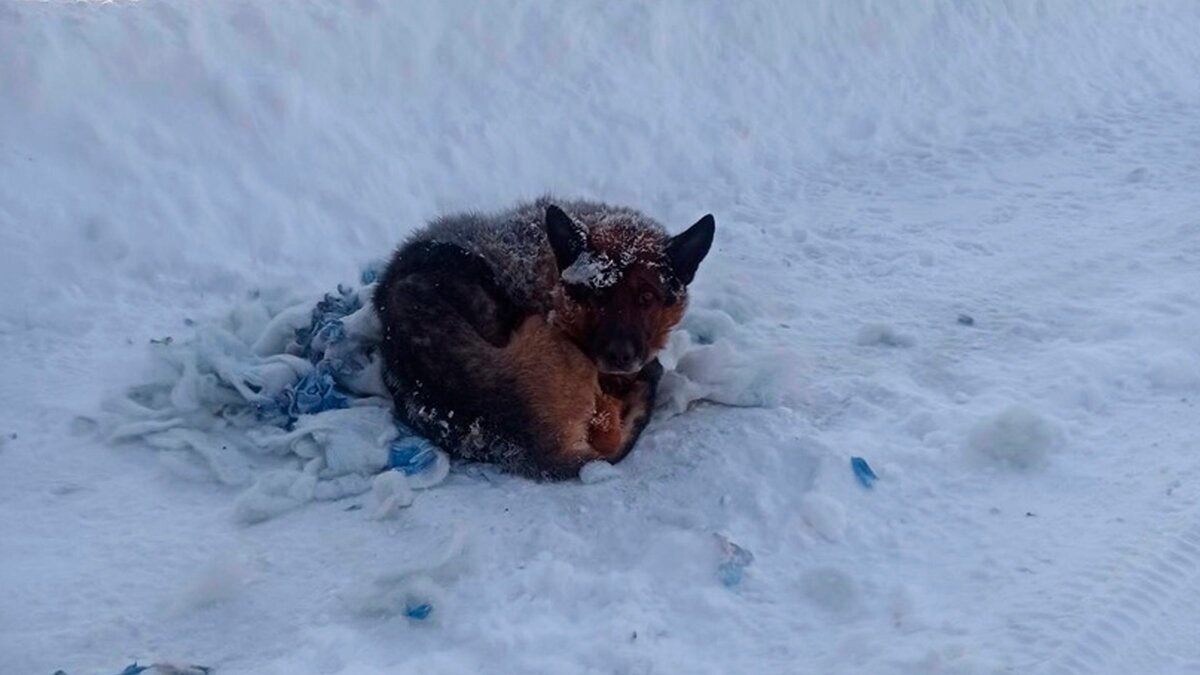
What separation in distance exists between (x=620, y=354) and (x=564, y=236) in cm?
57

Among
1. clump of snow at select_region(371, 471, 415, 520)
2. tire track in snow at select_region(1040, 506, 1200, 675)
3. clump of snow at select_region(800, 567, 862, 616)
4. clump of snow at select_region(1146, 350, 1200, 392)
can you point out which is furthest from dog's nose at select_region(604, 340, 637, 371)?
clump of snow at select_region(1146, 350, 1200, 392)

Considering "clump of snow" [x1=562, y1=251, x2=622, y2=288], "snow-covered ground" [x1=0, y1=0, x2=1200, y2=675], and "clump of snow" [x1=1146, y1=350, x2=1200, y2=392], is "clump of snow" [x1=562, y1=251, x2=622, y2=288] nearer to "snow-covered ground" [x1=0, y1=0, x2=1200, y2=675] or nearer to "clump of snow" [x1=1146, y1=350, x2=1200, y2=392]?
"snow-covered ground" [x1=0, y1=0, x2=1200, y2=675]

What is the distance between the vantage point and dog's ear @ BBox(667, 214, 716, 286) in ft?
16.9

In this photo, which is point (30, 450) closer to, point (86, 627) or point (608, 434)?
point (86, 627)

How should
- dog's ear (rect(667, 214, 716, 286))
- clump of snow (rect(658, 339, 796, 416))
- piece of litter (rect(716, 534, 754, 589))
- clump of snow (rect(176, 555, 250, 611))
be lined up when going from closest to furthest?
clump of snow (rect(176, 555, 250, 611)), piece of litter (rect(716, 534, 754, 589)), dog's ear (rect(667, 214, 716, 286)), clump of snow (rect(658, 339, 796, 416))

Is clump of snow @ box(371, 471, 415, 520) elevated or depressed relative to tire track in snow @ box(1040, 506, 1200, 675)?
elevated

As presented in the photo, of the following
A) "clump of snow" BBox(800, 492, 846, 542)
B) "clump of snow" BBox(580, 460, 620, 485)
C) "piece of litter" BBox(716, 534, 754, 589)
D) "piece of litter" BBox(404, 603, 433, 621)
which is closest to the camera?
"piece of litter" BBox(404, 603, 433, 621)

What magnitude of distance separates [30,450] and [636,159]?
4.36m

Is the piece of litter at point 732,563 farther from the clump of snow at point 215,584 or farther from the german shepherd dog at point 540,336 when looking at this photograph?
the clump of snow at point 215,584

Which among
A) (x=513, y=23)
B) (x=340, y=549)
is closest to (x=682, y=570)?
(x=340, y=549)

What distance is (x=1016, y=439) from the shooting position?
4.95 m

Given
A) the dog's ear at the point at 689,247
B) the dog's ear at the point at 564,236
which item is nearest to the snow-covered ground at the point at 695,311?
the dog's ear at the point at 689,247

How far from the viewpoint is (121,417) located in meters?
5.26

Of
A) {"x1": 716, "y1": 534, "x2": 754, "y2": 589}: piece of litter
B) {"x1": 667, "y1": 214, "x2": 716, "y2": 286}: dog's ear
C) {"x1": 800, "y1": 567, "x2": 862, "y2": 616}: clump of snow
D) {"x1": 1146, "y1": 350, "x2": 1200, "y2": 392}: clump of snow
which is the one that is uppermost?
{"x1": 667, "y1": 214, "x2": 716, "y2": 286}: dog's ear
